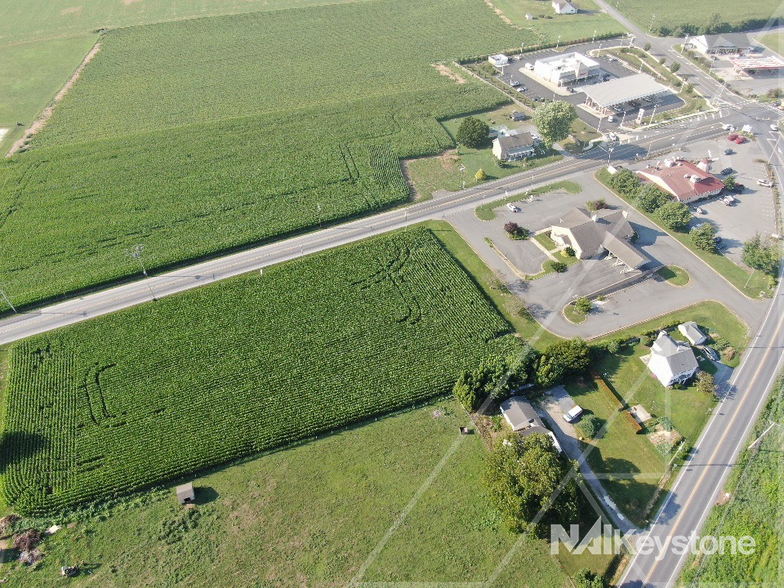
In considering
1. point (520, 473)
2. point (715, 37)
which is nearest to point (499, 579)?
point (520, 473)

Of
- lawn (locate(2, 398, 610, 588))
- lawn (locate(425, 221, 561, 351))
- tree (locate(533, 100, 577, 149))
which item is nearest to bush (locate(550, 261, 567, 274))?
lawn (locate(425, 221, 561, 351))

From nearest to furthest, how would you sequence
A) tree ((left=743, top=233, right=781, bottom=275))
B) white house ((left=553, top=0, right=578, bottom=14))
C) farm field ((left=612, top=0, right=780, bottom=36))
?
tree ((left=743, top=233, right=781, bottom=275))
farm field ((left=612, top=0, right=780, bottom=36))
white house ((left=553, top=0, right=578, bottom=14))

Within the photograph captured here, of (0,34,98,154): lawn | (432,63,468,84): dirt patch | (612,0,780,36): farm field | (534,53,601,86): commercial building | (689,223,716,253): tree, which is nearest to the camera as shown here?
(689,223,716,253): tree

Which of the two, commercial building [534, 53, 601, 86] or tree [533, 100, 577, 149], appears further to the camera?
commercial building [534, 53, 601, 86]

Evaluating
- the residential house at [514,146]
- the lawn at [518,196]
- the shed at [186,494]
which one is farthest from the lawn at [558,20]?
the shed at [186,494]

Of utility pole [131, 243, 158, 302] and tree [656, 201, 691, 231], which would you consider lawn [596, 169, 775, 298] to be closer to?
tree [656, 201, 691, 231]

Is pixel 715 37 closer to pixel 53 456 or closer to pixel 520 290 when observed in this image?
pixel 520 290
